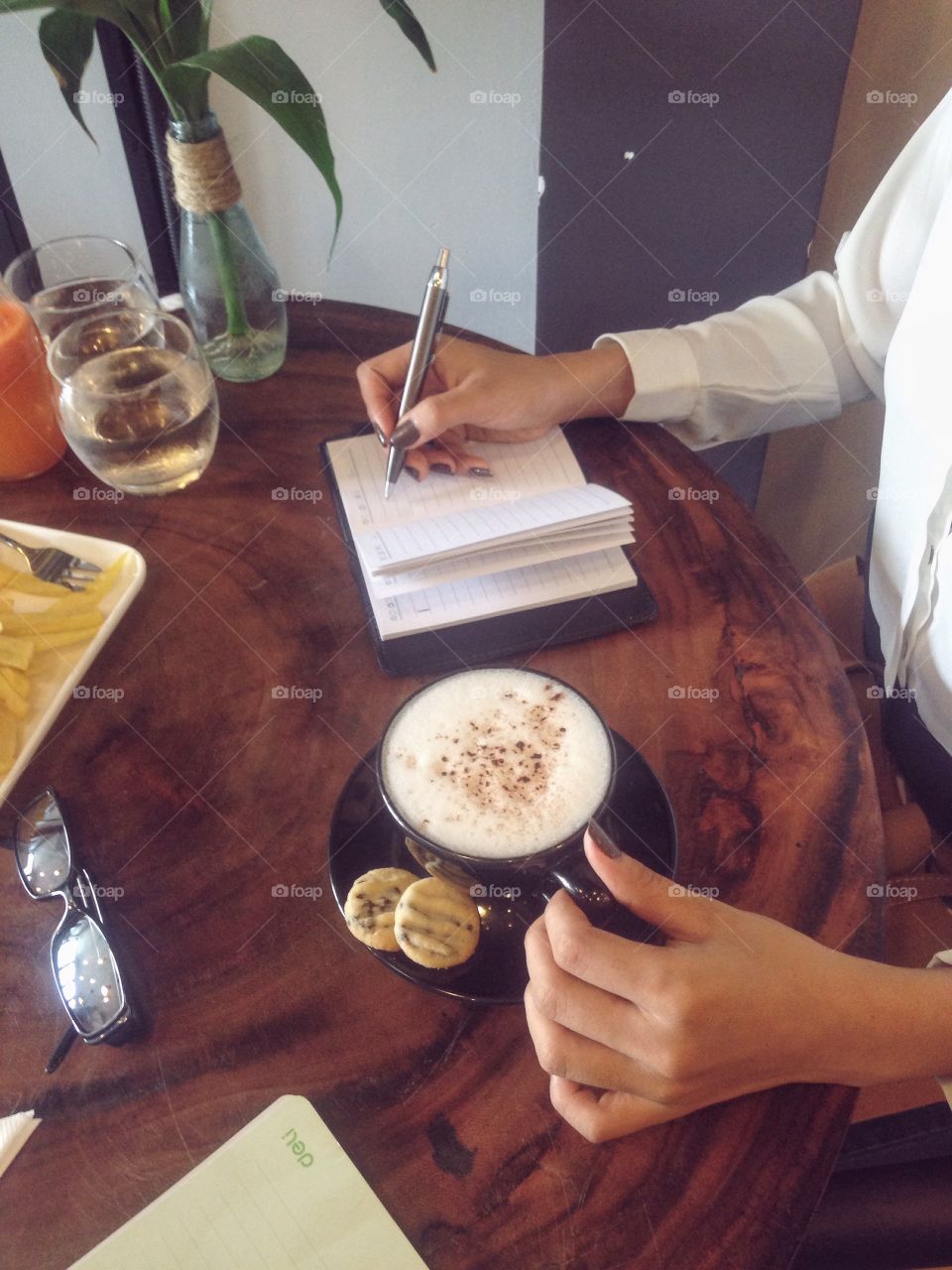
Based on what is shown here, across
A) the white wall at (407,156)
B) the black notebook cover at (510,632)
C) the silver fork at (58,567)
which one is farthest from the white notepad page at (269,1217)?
the white wall at (407,156)

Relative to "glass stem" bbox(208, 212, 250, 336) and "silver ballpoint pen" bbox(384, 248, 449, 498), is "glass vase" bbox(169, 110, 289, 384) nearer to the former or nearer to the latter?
"glass stem" bbox(208, 212, 250, 336)

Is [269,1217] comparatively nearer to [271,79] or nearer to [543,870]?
[543,870]

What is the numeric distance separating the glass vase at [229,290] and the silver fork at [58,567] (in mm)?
319

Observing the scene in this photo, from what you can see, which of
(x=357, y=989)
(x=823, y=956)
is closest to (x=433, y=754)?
(x=357, y=989)

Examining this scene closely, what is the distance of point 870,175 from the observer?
1.43m

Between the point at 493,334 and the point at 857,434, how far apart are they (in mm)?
834

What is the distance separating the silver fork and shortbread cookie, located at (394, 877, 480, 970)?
457 millimetres

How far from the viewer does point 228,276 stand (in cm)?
103

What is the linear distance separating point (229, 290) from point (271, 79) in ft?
0.73

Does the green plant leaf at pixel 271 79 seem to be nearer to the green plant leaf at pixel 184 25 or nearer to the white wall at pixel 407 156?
the green plant leaf at pixel 184 25

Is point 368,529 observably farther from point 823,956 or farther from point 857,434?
point 857,434

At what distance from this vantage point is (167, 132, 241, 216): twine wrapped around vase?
966 millimetres

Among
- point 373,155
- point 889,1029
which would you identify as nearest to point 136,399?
point 889,1029

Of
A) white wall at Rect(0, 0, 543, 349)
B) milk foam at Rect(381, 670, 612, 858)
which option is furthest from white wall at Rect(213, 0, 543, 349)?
milk foam at Rect(381, 670, 612, 858)
